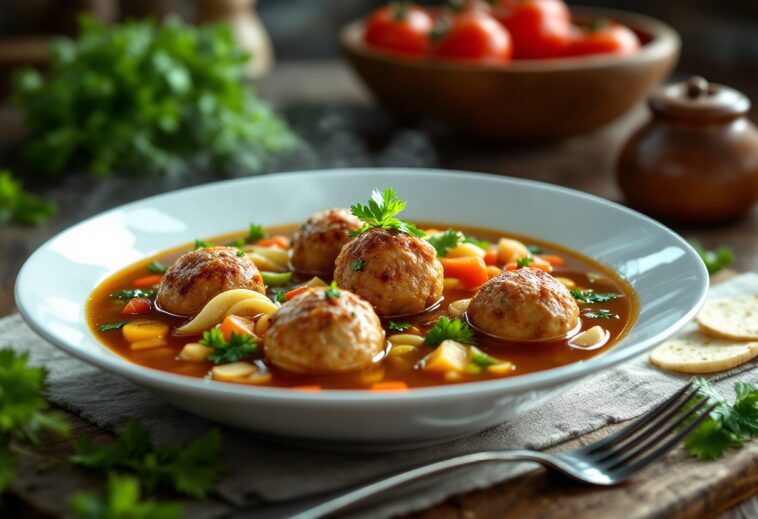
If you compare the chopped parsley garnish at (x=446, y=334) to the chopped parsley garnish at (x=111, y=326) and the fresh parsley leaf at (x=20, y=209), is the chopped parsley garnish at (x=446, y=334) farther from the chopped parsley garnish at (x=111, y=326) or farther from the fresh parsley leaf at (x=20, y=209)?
the fresh parsley leaf at (x=20, y=209)

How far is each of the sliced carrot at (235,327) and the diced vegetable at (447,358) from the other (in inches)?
27.9

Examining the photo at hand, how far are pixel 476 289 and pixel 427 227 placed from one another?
3.09 ft

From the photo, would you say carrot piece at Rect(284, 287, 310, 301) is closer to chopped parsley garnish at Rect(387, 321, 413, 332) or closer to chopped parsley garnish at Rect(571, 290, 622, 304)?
chopped parsley garnish at Rect(387, 321, 413, 332)

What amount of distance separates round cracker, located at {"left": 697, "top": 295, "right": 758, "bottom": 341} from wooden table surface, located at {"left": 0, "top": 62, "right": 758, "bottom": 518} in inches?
38.6

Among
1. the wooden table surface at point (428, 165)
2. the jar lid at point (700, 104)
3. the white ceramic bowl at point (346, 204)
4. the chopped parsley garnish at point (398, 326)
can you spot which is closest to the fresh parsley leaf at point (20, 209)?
the wooden table surface at point (428, 165)

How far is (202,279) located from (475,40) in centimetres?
437

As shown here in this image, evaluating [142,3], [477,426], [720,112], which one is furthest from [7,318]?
[142,3]

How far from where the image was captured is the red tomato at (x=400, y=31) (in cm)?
820

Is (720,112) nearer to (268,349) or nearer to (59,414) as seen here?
(268,349)

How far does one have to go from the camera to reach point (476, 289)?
4.33 metres

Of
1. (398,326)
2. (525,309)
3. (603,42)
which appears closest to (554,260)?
(525,309)

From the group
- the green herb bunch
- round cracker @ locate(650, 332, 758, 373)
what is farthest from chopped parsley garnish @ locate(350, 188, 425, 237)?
the green herb bunch

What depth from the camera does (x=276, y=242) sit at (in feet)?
16.1

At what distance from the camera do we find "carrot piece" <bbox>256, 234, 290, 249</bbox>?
4894 mm
